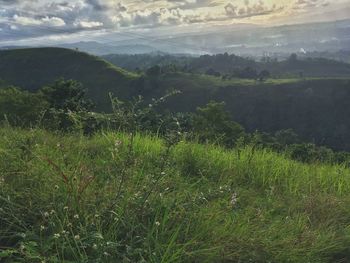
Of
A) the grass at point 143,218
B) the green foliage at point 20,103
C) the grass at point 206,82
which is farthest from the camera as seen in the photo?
the grass at point 206,82

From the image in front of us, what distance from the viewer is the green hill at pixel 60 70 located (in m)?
120

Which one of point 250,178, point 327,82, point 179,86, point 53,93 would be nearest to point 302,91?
point 327,82

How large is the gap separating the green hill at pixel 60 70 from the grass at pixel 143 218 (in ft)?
363

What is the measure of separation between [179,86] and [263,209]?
388ft

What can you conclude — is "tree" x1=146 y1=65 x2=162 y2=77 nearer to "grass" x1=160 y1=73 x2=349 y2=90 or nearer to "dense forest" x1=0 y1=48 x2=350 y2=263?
"grass" x1=160 y1=73 x2=349 y2=90

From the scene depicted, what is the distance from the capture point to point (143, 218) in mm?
3189

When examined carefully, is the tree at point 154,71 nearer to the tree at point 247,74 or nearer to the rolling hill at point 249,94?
the rolling hill at point 249,94

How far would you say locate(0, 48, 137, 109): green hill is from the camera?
120 m

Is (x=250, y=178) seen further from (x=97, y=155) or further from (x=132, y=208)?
(x=132, y=208)

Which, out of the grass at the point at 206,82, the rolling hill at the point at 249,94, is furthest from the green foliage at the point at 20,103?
the grass at the point at 206,82

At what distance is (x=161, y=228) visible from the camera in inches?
123

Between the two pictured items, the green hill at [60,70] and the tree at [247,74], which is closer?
the green hill at [60,70]

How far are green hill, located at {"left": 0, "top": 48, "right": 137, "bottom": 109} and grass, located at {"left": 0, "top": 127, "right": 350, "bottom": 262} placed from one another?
110555 mm

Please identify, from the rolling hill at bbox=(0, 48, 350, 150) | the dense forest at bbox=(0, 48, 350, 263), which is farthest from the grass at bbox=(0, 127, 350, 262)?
the rolling hill at bbox=(0, 48, 350, 150)
